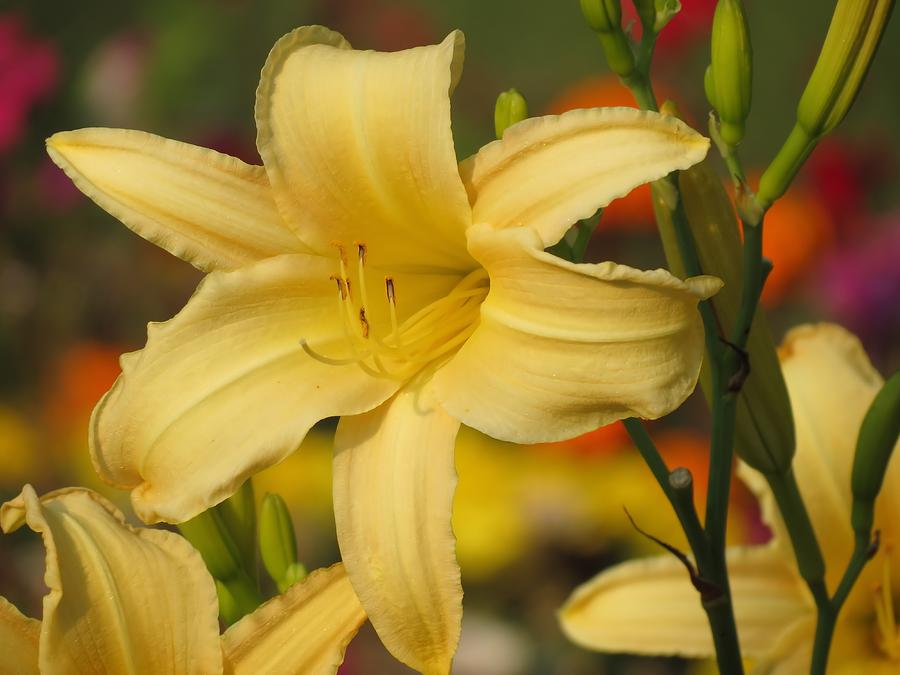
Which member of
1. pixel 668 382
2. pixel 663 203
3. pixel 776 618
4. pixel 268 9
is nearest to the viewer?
pixel 668 382

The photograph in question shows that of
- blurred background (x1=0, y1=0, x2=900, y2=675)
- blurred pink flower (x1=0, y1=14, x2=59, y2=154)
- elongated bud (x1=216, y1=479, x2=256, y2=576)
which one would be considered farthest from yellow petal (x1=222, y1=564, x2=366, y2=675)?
blurred pink flower (x1=0, y1=14, x2=59, y2=154)

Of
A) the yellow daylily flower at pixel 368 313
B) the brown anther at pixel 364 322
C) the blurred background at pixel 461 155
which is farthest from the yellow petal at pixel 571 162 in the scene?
the blurred background at pixel 461 155

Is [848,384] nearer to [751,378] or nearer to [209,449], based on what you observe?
[751,378]

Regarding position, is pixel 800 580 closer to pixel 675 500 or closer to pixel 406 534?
pixel 675 500

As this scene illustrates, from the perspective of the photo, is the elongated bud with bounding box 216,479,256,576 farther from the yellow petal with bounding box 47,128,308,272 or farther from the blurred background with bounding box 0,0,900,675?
the blurred background with bounding box 0,0,900,675

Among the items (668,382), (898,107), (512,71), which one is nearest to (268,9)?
(512,71)

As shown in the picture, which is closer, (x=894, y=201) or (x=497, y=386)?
(x=497, y=386)

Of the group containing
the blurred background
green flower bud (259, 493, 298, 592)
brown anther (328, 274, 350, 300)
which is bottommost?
the blurred background

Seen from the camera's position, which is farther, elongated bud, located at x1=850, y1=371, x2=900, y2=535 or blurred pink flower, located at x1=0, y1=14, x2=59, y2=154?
blurred pink flower, located at x1=0, y1=14, x2=59, y2=154
